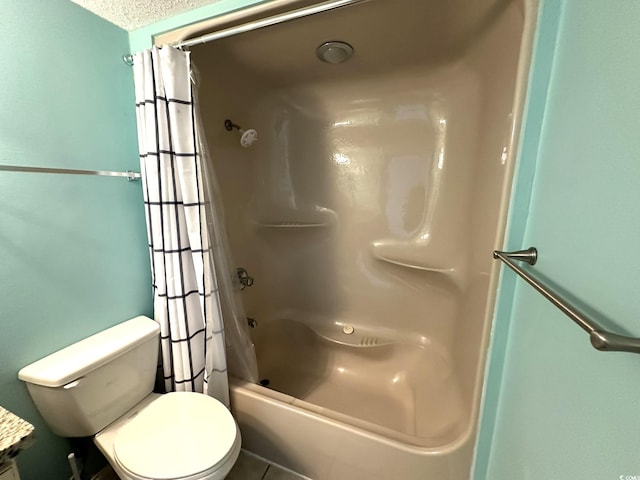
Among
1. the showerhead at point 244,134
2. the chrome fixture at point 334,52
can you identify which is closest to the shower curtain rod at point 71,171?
the showerhead at point 244,134

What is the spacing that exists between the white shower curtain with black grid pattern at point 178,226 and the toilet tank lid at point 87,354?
0.10m

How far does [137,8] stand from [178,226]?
78cm

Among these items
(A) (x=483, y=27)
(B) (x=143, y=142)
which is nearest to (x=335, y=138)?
(A) (x=483, y=27)

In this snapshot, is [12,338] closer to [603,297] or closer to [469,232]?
[603,297]

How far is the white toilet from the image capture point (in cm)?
89

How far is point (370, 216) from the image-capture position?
176 centimetres

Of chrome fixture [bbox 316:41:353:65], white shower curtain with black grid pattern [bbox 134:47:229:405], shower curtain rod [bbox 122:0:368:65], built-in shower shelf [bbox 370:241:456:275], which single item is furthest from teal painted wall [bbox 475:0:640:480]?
white shower curtain with black grid pattern [bbox 134:47:229:405]

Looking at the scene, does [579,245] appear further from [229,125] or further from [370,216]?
[229,125]

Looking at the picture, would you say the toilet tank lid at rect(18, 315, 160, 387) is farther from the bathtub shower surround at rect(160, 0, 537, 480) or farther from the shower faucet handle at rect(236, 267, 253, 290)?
the shower faucet handle at rect(236, 267, 253, 290)

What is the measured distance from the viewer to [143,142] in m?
1.08

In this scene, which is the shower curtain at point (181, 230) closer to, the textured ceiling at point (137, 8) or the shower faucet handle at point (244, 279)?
the textured ceiling at point (137, 8)

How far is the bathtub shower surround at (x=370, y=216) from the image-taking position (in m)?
1.06

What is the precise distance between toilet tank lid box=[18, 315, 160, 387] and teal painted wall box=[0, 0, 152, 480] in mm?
39

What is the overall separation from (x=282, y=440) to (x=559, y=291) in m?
1.19
